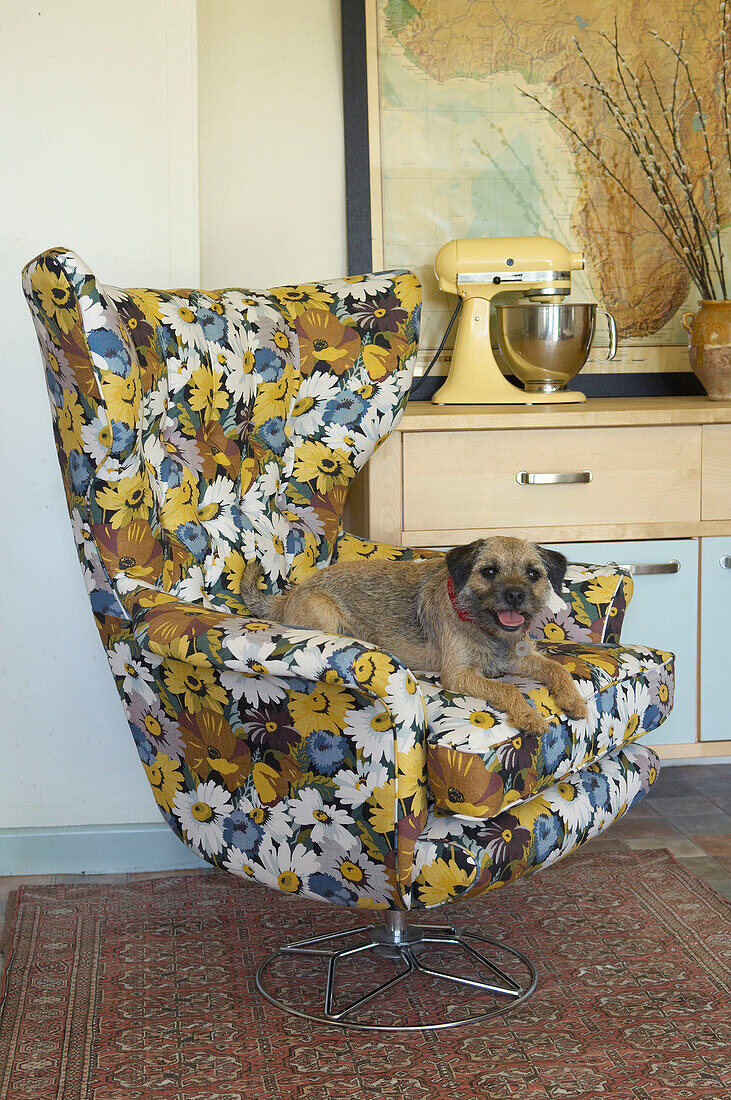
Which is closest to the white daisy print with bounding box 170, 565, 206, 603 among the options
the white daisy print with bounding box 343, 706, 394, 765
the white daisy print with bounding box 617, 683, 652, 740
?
the white daisy print with bounding box 343, 706, 394, 765

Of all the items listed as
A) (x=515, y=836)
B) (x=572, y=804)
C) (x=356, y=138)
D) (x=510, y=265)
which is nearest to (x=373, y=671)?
(x=515, y=836)

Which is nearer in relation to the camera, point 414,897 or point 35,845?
point 414,897

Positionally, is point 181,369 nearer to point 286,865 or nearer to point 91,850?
point 286,865

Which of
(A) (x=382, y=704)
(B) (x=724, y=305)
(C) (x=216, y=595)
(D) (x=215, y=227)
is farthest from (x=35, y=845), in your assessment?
(B) (x=724, y=305)

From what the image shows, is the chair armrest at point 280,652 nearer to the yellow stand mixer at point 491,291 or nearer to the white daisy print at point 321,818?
the white daisy print at point 321,818

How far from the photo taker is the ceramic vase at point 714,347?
3000 mm

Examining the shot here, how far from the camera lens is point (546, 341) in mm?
2953

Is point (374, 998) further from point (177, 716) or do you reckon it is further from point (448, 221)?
point (448, 221)

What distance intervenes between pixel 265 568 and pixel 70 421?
560mm

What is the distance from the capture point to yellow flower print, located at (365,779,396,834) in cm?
167

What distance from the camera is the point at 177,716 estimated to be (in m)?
1.91

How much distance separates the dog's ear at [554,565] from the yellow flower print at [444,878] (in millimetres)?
564

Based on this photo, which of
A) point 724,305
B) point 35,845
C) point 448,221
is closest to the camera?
point 35,845

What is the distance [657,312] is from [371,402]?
1.26 metres
